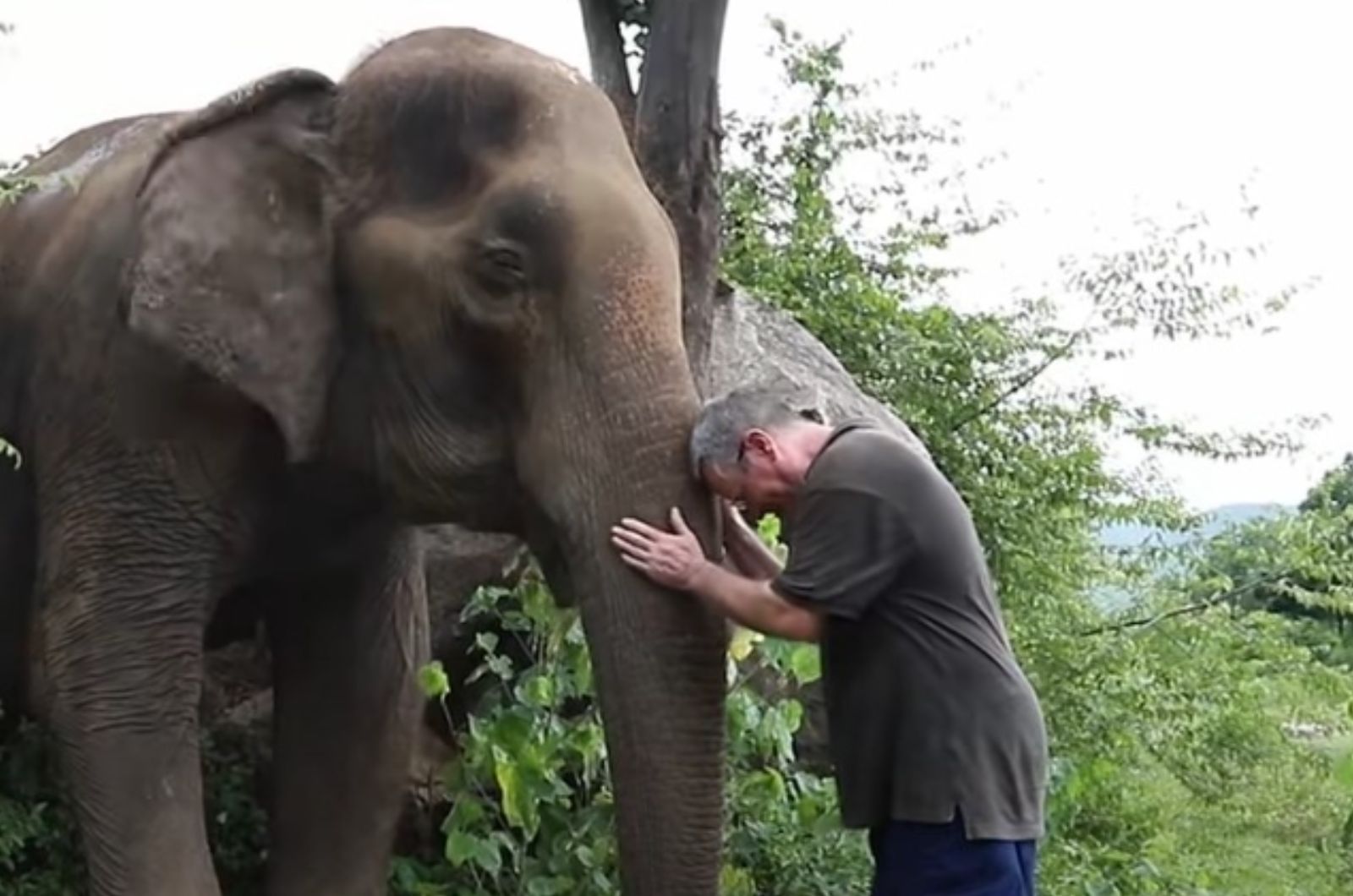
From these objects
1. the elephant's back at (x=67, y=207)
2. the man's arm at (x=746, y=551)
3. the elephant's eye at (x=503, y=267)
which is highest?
the elephant's back at (x=67, y=207)

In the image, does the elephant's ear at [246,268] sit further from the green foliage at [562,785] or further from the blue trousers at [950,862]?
the blue trousers at [950,862]

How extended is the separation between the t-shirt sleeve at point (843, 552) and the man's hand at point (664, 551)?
0.14 metres

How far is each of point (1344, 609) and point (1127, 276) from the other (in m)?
1.50

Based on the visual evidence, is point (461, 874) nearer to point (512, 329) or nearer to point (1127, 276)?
point (512, 329)

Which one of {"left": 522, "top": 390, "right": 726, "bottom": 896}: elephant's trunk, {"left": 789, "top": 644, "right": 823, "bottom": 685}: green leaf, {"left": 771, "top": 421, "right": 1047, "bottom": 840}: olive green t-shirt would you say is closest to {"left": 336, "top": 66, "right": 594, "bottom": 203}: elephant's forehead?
{"left": 522, "top": 390, "right": 726, "bottom": 896}: elephant's trunk

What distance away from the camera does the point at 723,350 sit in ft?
21.6

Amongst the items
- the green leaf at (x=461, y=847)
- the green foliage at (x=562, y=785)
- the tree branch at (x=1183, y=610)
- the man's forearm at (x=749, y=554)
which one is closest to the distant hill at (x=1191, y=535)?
the tree branch at (x=1183, y=610)

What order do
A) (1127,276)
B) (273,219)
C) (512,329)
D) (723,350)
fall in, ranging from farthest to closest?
(1127,276), (723,350), (273,219), (512,329)

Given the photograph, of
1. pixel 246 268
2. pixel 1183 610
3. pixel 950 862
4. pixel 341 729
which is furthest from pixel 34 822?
pixel 1183 610

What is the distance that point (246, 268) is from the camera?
415cm

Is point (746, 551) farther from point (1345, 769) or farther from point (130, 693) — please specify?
point (1345, 769)

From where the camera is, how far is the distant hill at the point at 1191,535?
8.49 m

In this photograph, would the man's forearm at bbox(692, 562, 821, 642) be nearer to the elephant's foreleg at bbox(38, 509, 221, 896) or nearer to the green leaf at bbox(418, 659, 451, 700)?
the elephant's foreleg at bbox(38, 509, 221, 896)

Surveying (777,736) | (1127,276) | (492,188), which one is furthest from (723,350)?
(492,188)
